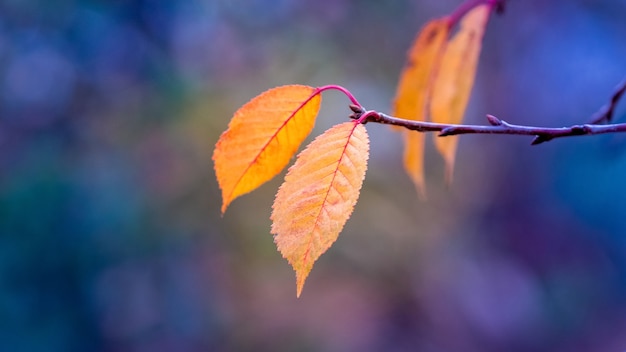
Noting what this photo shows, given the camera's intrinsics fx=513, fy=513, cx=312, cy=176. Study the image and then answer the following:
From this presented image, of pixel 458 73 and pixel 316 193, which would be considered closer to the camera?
pixel 316 193

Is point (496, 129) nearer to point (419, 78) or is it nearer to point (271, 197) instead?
point (419, 78)

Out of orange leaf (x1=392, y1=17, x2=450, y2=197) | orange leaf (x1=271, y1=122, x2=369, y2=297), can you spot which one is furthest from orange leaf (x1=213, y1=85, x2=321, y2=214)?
orange leaf (x1=392, y1=17, x2=450, y2=197)

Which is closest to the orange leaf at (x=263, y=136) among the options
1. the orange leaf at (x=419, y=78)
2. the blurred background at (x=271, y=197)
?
the orange leaf at (x=419, y=78)

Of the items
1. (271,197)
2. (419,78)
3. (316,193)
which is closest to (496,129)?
(316,193)

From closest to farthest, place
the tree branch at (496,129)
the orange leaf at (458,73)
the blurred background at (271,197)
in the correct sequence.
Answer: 1. the tree branch at (496,129)
2. the orange leaf at (458,73)
3. the blurred background at (271,197)

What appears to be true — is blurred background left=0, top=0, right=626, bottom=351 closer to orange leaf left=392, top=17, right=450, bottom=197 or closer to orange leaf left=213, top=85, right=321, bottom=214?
orange leaf left=392, top=17, right=450, bottom=197

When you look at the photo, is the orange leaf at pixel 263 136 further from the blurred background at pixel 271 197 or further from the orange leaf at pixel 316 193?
the blurred background at pixel 271 197

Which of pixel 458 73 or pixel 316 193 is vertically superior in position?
pixel 458 73
